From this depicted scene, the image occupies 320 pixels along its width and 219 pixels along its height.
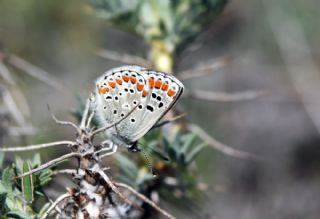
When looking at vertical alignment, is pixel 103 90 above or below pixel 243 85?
above

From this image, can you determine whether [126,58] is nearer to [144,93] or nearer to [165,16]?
[165,16]

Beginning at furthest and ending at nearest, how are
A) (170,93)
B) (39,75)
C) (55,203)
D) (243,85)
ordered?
1. (243,85)
2. (39,75)
3. (170,93)
4. (55,203)

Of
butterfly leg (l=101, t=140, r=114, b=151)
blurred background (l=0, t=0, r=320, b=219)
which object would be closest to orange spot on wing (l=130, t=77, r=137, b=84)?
butterfly leg (l=101, t=140, r=114, b=151)

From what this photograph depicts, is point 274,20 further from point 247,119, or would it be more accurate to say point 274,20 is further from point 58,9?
point 58,9

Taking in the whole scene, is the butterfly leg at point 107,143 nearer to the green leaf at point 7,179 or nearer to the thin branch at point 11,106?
the green leaf at point 7,179

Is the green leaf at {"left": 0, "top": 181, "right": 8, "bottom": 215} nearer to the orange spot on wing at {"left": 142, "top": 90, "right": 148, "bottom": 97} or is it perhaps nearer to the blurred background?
the orange spot on wing at {"left": 142, "top": 90, "right": 148, "bottom": 97}

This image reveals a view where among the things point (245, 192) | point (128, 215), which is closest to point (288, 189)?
point (245, 192)

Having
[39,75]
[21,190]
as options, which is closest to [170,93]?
[21,190]

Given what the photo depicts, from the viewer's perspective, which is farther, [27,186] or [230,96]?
[230,96]
